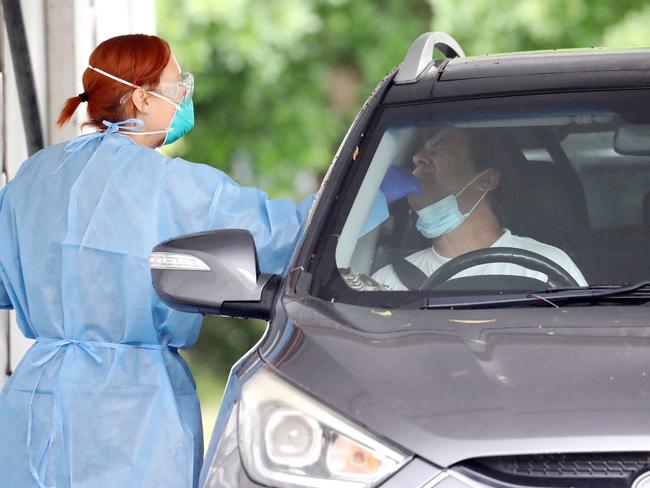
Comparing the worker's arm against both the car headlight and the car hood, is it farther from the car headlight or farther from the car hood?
the car headlight

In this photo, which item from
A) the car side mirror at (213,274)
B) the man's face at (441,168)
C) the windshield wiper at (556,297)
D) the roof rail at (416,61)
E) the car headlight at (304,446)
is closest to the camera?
the car headlight at (304,446)

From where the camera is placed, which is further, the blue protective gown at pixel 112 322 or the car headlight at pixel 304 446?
the blue protective gown at pixel 112 322

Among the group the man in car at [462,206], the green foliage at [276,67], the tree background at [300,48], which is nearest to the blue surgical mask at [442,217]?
the man in car at [462,206]

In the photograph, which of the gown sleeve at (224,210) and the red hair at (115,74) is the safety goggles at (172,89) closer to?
the red hair at (115,74)

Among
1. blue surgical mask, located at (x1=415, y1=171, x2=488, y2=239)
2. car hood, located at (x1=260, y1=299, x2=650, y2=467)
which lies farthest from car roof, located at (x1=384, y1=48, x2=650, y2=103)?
car hood, located at (x1=260, y1=299, x2=650, y2=467)

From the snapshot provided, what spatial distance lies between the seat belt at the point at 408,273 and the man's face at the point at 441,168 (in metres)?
0.27

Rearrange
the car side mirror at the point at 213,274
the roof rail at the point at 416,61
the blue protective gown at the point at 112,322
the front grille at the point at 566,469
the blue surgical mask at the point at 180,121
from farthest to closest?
1. the blue surgical mask at the point at 180,121
2. the blue protective gown at the point at 112,322
3. the roof rail at the point at 416,61
4. the car side mirror at the point at 213,274
5. the front grille at the point at 566,469

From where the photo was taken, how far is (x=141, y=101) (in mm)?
4473

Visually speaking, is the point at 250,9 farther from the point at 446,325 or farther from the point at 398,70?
the point at 446,325

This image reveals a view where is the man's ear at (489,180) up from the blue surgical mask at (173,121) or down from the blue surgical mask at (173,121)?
down

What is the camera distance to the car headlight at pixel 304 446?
106 inches

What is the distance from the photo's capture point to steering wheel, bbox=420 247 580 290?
337 cm

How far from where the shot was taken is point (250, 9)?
578 inches

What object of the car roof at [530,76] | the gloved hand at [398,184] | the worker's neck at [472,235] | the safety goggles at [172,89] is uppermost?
the car roof at [530,76]
